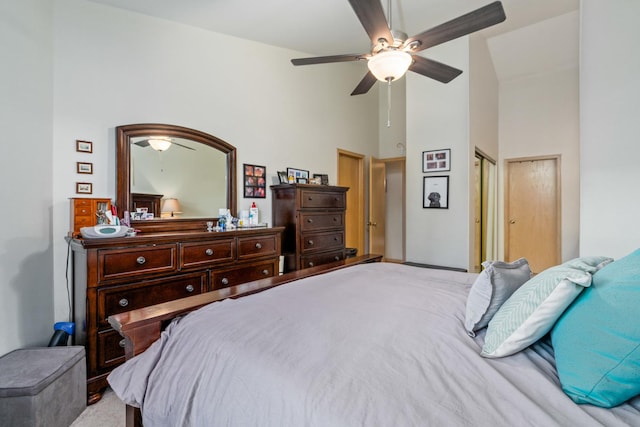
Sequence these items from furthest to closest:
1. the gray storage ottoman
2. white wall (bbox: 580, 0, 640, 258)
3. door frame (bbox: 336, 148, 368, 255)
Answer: door frame (bbox: 336, 148, 368, 255) → white wall (bbox: 580, 0, 640, 258) → the gray storage ottoman

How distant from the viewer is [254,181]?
3.31 metres

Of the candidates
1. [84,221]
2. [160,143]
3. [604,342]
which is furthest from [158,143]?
[604,342]

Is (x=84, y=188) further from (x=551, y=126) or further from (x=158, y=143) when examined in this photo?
(x=551, y=126)


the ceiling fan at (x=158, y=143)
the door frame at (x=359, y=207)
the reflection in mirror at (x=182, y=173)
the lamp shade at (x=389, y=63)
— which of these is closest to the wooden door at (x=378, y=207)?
the door frame at (x=359, y=207)

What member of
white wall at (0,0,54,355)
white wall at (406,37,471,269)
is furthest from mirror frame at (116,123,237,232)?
white wall at (406,37,471,269)

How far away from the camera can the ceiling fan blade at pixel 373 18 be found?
1699mm

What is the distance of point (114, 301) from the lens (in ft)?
6.26

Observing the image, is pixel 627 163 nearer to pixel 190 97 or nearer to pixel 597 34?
pixel 597 34

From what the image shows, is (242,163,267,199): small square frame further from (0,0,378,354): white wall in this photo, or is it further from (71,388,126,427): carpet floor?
(71,388,126,427): carpet floor

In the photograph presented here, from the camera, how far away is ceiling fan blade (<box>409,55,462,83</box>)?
229 cm

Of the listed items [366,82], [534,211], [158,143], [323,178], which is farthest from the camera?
[534,211]

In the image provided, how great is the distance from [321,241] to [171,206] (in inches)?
64.3

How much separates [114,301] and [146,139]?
133 cm

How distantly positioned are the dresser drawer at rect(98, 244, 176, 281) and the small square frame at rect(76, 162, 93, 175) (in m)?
0.77
